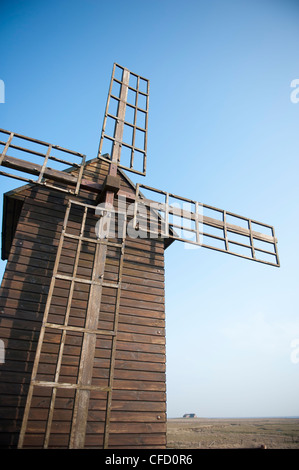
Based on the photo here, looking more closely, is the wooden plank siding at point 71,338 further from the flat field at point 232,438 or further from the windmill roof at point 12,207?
the flat field at point 232,438

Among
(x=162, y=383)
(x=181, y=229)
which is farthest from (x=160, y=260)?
(x=162, y=383)

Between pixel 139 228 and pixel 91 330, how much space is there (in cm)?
301

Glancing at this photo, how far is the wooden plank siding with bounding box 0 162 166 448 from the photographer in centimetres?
494

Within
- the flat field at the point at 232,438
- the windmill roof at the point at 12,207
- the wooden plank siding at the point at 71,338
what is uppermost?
the windmill roof at the point at 12,207

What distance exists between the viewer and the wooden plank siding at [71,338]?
16.2 feet

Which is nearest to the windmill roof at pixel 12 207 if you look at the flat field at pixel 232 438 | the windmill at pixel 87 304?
the windmill at pixel 87 304

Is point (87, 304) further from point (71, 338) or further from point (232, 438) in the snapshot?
point (232, 438)

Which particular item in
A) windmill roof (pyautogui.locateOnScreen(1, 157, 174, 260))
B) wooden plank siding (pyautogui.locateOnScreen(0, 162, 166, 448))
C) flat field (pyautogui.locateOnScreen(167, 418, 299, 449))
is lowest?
flat field (pyautogui.locateOnScreen(167, 418, 299, 449))

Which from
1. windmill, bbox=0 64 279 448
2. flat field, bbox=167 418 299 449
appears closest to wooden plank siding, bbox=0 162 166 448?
windmill, bbox=0 64 279 448

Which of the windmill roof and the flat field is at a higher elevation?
the windmill roof

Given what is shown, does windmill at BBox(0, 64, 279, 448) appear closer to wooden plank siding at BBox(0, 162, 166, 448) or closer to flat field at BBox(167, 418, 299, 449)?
wooden plank siding at BBox(0, 162, 166, 448)

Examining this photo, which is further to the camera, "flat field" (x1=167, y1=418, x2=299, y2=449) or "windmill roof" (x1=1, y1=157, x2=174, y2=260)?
"flat field" (x1=167, y1=418, x2=299, y2=449)

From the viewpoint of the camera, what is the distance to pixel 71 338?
562 cm

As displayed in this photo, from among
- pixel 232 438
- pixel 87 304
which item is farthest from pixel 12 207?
pixel 232 438
